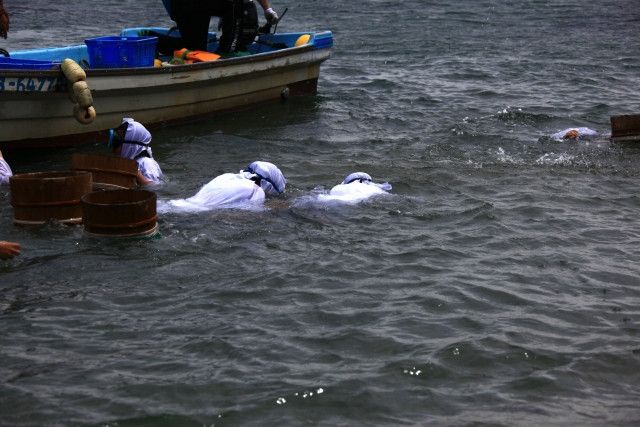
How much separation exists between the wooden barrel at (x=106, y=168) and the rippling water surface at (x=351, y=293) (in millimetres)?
834

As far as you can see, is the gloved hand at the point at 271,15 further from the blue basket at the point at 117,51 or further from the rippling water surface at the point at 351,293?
the blue basket at the point at 117,51

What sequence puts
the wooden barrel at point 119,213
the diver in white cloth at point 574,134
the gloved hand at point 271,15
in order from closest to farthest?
the wooden barrel at point 119,213, the diver in white cloth at point 574,134, the gloved hand at point 271,15

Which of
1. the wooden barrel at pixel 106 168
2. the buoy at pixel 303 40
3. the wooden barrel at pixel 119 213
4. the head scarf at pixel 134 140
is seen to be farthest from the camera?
the buoy at pixel 303 40

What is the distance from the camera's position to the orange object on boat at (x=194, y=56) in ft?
44.9

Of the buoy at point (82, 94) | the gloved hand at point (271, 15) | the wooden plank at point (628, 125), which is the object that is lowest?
the wooden plank at point (628, 125)

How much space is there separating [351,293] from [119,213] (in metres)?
1.92

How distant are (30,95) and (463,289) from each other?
578 cm

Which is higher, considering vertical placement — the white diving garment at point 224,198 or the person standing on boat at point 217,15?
the person standing on boat at point 217,15

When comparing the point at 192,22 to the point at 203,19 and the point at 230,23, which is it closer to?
the point at 203,19

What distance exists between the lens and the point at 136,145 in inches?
399

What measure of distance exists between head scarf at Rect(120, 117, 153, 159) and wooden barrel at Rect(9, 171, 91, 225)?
1572mm

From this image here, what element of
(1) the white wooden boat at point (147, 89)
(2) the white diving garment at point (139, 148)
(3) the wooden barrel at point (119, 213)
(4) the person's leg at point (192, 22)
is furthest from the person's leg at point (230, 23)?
(3) the wooden barrel at point (119, 213)

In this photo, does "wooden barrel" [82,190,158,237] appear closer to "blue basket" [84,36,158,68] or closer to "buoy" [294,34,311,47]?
"blue basket" [84,36,158,68]

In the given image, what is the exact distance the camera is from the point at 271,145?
1339 centimetres
